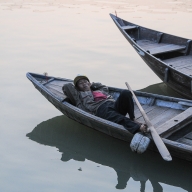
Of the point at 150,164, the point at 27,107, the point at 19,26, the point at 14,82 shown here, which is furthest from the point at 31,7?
the point at 150,164

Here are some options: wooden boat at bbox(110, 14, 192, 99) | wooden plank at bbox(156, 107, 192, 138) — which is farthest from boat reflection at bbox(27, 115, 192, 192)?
wooden boat at bbox(110, 14, 192, 99)

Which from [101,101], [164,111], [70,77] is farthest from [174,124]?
[70,77]

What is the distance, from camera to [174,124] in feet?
15.9

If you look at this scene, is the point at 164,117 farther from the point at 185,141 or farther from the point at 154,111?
the point at 185,141

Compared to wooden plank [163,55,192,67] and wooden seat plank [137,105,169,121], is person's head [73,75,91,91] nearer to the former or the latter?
wooden seat plank [137,105,169,121]

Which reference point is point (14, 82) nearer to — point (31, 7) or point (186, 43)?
point (186, 43)

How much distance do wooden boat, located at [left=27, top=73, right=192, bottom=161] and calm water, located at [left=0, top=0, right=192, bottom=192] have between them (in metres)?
0.33

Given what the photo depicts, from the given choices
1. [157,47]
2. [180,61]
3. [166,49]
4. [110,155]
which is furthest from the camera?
[157,47]

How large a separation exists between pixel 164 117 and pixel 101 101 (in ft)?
2.83

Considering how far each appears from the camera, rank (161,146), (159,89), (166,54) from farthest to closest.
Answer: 1. (166,54)
2. (159,89)
3. (161,146)

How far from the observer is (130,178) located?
496cm

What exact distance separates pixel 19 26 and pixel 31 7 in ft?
10.0

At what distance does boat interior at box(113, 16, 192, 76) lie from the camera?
24.5 ft

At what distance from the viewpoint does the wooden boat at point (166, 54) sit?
21.3 ft
